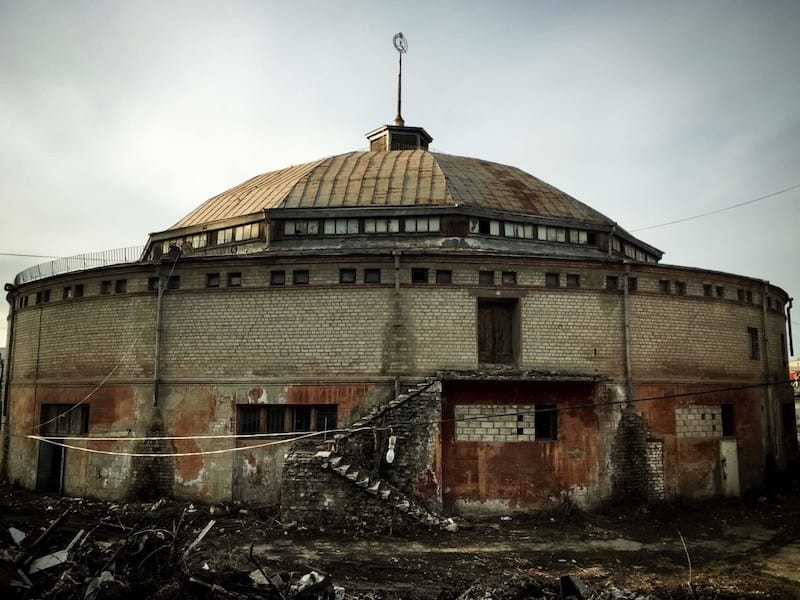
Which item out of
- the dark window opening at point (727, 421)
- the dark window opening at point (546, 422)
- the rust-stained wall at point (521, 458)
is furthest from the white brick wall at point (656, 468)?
the dark window opening at point (727, 421)

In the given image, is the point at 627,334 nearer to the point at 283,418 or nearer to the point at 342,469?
the point at 342,469

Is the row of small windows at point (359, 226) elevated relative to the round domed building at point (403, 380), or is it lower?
elevated

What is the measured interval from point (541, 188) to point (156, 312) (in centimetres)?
1657

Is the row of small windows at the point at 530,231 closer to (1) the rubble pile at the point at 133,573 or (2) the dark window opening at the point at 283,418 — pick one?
(2) the dark window opening at the point at 283,418

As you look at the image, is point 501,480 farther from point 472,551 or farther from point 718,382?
point 718,382

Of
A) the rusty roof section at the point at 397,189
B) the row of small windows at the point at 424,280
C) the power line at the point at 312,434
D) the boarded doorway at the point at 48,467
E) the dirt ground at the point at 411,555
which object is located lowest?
the dirt ground at the point at 411,555

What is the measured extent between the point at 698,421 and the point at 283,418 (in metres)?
13.8

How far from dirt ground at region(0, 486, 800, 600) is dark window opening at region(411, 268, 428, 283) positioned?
7.48 meters

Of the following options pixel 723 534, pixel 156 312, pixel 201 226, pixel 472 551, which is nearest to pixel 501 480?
pixel 472 551

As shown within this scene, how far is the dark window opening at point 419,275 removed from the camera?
20766mm

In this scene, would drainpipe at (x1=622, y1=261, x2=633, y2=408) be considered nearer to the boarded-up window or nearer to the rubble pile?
the boarded-up window

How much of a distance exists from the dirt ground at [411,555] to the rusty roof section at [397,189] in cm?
1180

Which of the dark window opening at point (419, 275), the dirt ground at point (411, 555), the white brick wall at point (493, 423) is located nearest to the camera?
the dirt ground at point (411, 555)

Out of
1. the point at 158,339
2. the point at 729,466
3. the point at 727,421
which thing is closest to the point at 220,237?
the point at 158,339
